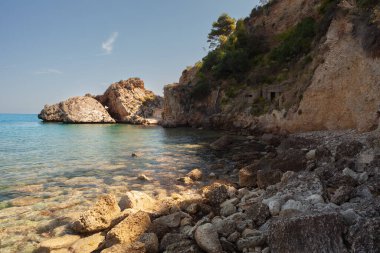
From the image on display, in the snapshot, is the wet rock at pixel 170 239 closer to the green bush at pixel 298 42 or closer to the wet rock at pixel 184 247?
the wet rock at pixel 184 247

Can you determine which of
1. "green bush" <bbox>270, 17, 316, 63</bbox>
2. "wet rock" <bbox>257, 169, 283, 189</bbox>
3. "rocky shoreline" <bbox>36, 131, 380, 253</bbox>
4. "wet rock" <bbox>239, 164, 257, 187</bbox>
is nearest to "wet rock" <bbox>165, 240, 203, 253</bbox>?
"rocky shoreline" <bbox>36, 131, 380, 253</bbox>

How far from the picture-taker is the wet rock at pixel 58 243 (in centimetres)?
660

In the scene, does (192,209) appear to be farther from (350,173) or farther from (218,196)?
(350,173)

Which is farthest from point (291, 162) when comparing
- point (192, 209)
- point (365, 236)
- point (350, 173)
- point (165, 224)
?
point (365, 236)

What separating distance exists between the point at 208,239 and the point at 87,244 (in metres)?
3.15

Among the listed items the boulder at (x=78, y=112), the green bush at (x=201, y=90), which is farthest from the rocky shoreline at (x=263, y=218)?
the boulder at (x=78, y=112)

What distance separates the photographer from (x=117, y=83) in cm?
7938

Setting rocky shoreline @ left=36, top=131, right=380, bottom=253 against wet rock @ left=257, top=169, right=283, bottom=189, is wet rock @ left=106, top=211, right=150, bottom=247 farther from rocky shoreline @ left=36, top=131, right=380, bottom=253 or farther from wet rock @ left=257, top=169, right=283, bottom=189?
wet rock @ left=257, top=169, right=283, bottom=189

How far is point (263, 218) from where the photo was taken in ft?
19.9

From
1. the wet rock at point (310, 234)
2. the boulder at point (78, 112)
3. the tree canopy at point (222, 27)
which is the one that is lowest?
the wet rock at point (310, 234)

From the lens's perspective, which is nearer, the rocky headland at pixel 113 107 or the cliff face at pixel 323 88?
the cliff face at pixel 323 88

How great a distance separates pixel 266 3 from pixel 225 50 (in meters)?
10.9

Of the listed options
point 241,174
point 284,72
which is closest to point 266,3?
point 284,72

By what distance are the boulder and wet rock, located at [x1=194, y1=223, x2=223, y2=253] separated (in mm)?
71665
